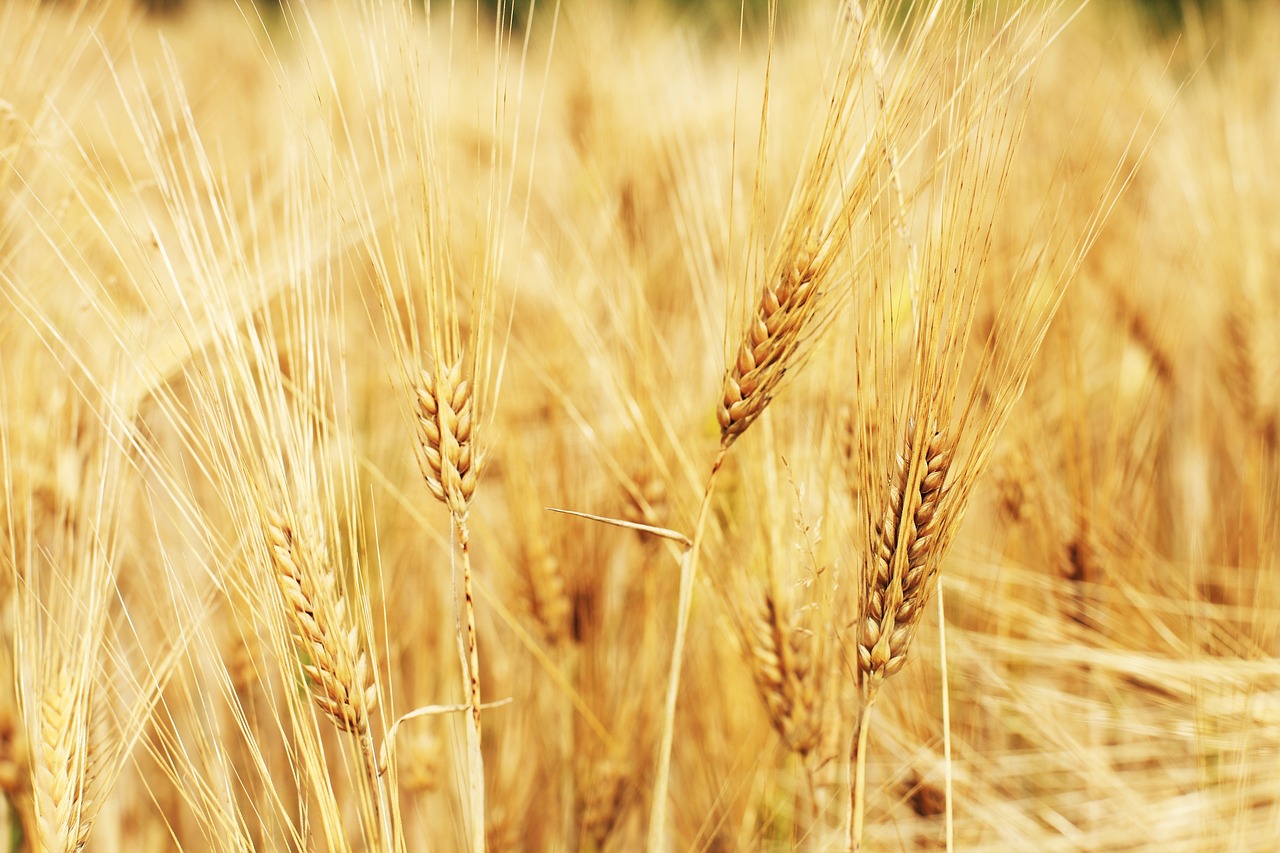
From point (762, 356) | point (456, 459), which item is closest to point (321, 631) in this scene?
point (456, 459)

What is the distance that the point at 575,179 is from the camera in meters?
1.06

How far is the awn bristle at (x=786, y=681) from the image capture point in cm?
54

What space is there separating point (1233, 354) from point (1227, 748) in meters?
0.46

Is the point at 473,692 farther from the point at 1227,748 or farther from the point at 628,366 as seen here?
the point at 1227,748

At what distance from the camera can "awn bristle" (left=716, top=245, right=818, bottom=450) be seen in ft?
1.40

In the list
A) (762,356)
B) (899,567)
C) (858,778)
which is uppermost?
(762,356)

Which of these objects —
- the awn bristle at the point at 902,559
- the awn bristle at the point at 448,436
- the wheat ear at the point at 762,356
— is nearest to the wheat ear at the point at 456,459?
the awn bristle at the point at 448,436

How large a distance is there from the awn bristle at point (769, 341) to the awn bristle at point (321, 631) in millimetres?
218

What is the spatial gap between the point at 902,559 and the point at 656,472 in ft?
0.99

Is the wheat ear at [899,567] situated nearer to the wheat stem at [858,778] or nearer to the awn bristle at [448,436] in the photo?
the wheat stem at [858,778]

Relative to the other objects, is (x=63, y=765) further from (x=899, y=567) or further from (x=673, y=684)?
(x=899, y=567)

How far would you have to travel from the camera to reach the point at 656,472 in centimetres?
68

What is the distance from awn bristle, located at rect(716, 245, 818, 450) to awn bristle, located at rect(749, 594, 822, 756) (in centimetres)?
17

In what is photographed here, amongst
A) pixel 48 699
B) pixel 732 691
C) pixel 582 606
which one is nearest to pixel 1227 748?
pixel 732 691
